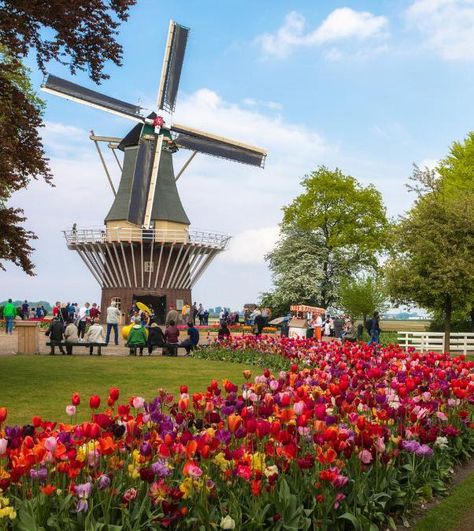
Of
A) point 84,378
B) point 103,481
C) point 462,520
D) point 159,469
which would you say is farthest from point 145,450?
point 84,378

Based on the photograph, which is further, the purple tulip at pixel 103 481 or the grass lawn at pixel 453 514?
the grass lawn at pixel 453 514

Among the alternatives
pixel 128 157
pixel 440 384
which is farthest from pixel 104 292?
pixel 440 384

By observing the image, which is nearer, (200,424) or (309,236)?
(200,424)

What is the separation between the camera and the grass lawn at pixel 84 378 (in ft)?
40.1

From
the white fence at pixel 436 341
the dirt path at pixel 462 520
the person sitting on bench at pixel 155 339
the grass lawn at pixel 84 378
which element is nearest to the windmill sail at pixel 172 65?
the white fence at pixel 436 341

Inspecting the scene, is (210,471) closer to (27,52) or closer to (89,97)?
(27,52)

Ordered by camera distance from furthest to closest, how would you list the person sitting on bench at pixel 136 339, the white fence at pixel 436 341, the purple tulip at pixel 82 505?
the white fence at pixel 436 341, the person sitting on bench at pixel 136 339, the purple tulip at pixel 82 505

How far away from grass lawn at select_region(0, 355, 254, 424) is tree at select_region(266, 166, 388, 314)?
35239 mm

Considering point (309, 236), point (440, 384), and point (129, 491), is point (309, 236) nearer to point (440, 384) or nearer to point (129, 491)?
point (440, 384)

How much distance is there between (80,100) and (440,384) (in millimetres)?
37999

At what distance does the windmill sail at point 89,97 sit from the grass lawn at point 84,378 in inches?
964

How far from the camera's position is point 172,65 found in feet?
148

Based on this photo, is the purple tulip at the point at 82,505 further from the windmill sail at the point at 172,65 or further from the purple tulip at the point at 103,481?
the windmill sail at the point at 172,65

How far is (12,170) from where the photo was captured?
47.2 ft
